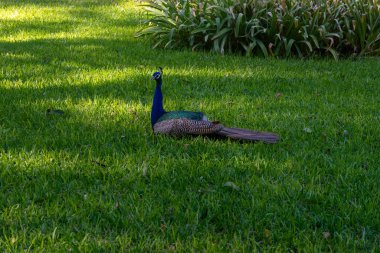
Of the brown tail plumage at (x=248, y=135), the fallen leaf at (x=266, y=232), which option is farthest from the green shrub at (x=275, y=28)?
the fallen leaf at (x=266, y=232)

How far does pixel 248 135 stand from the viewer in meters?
4.03

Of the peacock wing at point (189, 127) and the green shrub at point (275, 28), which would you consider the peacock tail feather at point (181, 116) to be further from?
the green shrub at point (275, 28)

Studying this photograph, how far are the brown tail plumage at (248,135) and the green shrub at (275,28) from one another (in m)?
3.35

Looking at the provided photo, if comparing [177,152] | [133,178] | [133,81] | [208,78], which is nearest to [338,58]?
[208,78]

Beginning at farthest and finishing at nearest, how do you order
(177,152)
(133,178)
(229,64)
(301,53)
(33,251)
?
1. (301,53)
2. (229,64)
3. (177,152)
4. (133,178)
5. (33,251)

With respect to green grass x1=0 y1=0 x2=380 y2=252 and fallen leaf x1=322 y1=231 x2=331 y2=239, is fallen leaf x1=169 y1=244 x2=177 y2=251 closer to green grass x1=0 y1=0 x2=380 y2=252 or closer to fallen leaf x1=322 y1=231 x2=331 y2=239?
green grass x1=0 y1=0 x2=380 y2=252

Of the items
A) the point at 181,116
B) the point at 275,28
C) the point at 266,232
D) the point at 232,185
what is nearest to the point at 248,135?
the point at 181,116

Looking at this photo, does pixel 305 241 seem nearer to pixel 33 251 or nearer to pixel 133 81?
pixel 33 251

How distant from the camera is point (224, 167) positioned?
358 centimetres

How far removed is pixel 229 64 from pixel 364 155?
3102mm

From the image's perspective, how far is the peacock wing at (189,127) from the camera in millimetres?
3982

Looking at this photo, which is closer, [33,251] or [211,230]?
[33,251]

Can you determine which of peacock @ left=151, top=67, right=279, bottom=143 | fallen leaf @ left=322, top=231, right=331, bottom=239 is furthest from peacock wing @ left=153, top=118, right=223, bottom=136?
fallen leaf @ left=322, top=231, right=331, bottom=239

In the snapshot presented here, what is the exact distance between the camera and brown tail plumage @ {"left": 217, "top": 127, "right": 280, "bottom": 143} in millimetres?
4004
